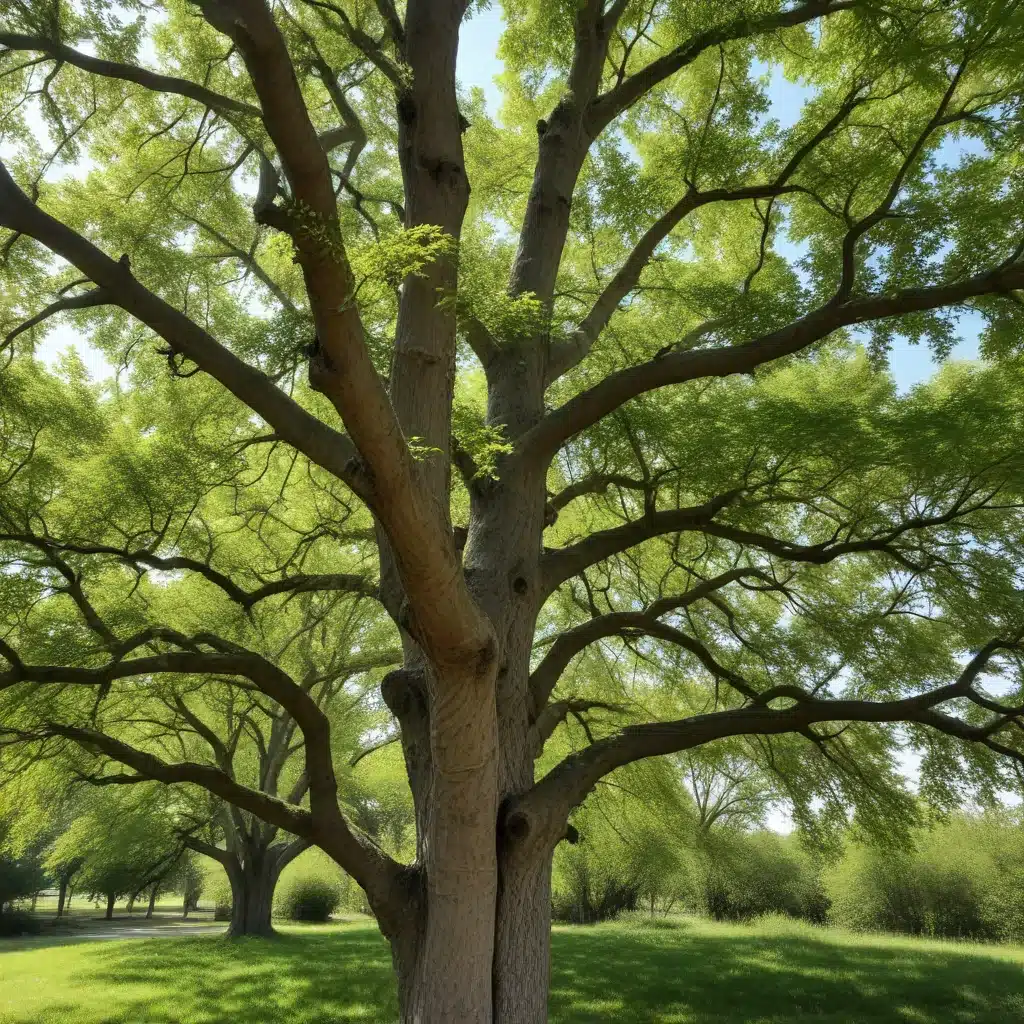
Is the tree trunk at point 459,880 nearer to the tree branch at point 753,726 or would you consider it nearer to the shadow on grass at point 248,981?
the tree branch at point 753,726

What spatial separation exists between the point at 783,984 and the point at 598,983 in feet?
8.33

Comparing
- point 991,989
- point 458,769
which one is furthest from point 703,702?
point 458,769

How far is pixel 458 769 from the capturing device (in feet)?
10.8

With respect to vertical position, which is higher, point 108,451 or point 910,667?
point 108,451

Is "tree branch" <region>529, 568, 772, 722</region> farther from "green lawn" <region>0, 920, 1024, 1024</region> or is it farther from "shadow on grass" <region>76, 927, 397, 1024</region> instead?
"shadow on grass" <region>76, 927, 397, 1024</region>

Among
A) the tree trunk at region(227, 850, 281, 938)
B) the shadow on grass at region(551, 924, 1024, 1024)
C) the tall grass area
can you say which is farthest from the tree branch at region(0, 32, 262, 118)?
the tree trunk at region(227, 850, 281, 938)

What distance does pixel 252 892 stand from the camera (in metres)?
16.1

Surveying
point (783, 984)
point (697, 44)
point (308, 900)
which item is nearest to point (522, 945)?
point (697, 44)

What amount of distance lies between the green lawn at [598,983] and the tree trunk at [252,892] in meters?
1.27

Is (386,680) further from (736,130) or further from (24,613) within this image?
(736,130)

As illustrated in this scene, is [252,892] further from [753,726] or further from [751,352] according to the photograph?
[751,352]

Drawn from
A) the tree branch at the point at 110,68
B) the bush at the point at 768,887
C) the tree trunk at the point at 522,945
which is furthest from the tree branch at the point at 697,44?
the bush at the point at 768,887

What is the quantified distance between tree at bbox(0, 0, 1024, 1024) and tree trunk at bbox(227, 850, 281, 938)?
28.6 ft

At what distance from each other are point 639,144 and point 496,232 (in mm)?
2203
